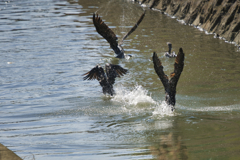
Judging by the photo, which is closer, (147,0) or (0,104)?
(0,104)

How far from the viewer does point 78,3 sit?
92.6 ft

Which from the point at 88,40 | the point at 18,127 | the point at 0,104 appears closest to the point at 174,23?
the point at 88,40

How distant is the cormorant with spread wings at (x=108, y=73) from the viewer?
8780mm

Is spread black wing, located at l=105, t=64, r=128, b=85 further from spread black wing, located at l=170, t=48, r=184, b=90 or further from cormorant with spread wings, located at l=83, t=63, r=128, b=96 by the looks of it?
spread black wing, located at l=170, t=48, r=184, b=90

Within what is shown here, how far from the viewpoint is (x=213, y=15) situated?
16.0 meters

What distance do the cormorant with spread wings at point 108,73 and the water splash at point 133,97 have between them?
264 millimetres

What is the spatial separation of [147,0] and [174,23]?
315 inches

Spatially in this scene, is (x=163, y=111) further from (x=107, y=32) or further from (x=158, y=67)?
(x=107, y=32)

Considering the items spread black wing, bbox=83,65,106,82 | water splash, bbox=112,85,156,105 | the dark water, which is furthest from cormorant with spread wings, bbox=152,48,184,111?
spread black wing, bbox=83,65,106,82

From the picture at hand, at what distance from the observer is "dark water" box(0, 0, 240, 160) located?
5.55 meters

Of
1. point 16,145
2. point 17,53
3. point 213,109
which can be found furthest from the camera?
point 17,53

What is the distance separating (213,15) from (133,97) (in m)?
9.24

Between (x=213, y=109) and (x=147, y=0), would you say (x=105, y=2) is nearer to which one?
(x=147, y=0)

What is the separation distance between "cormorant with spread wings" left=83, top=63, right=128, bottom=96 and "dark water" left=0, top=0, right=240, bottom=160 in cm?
28
